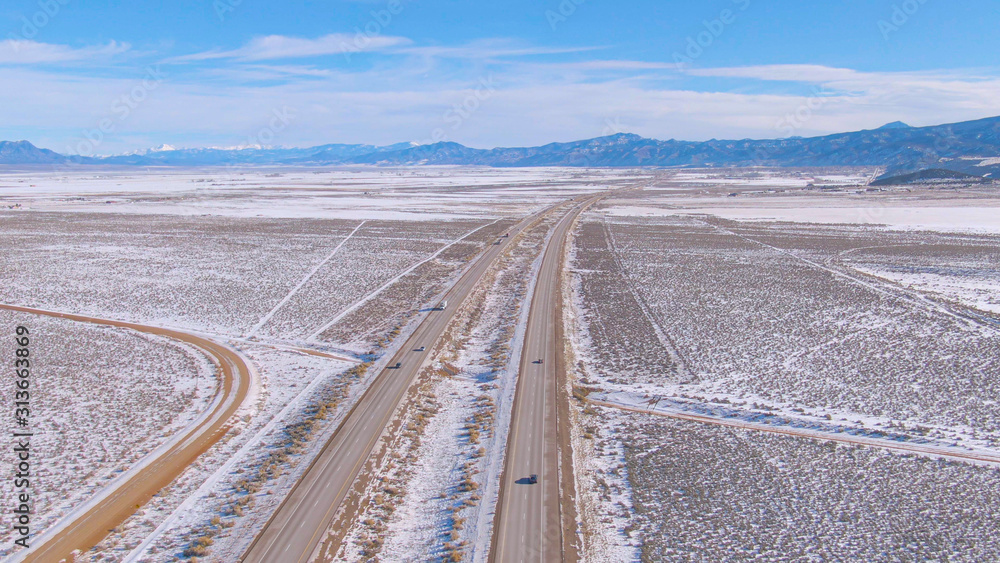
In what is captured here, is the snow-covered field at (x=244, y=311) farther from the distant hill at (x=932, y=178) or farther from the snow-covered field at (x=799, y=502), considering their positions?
the distant hill at (x=932, y=178)

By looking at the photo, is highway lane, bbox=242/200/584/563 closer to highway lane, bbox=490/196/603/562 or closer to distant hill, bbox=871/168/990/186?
highway lane, bbox=490/196/603/562

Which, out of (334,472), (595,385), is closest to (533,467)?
(334,472)

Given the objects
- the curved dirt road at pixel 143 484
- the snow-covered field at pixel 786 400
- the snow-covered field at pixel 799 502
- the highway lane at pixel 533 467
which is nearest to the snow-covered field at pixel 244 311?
the curved dirt road at pixel 143 484

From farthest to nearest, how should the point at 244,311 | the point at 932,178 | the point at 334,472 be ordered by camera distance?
the point at 932,178, the point at 244,311, the point at 334,472

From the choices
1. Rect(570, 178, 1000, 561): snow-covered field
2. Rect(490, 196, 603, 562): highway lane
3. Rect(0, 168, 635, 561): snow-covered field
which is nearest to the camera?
Rect(490, 196, 603, 562): highway lane

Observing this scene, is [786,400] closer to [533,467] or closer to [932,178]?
[533,467]

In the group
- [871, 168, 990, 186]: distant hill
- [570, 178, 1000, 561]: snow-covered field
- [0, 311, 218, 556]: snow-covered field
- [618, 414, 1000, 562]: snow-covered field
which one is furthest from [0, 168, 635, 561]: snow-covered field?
[871, 168, 990, 186]: distant hill
